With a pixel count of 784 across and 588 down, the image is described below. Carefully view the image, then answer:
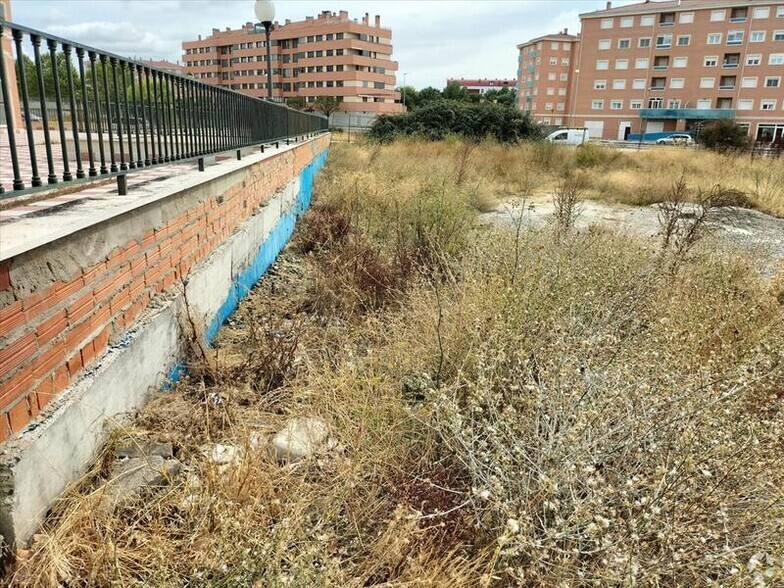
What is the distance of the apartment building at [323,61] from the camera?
73688mm

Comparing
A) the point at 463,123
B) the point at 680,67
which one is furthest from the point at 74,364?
the point at 680,67

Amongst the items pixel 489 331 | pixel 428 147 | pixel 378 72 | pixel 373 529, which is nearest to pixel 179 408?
pixel 373 529

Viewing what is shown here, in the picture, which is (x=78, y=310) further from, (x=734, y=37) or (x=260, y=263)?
(x=734, y=37)

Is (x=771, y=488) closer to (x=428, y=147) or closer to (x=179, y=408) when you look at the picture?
(x=179, y=408)

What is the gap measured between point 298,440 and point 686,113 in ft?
225

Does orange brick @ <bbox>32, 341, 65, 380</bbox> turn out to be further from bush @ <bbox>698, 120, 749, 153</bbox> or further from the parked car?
the parked car

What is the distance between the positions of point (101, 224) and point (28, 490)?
48.9 inches

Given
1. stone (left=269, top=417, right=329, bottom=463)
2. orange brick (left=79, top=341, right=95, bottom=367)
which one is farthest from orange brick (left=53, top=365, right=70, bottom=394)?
stone (left=269, top=417, right=329, bottom=463)

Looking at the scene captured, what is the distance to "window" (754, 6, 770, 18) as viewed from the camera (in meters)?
55.1

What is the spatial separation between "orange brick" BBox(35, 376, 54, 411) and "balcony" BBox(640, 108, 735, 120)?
68.3m

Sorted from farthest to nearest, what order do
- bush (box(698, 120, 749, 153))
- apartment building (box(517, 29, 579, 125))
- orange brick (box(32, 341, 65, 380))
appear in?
apartment building (box(517, 29, 579, 125))
bush (box(698, 120, 749, 153))
orange brick (box(32, 341, 65, 380))

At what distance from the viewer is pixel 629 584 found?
1.73 metres

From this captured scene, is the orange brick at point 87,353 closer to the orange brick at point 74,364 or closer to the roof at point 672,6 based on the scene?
the orange brick at point 74,364

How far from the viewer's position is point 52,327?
2273 mm
